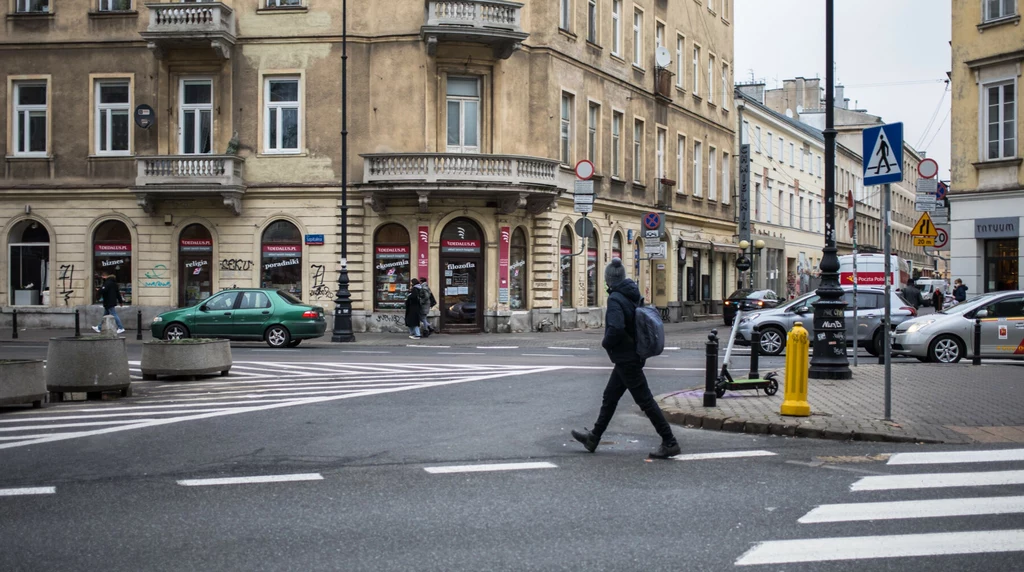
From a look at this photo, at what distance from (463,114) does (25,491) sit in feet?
81.7

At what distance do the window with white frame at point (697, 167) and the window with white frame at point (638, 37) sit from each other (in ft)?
24.8

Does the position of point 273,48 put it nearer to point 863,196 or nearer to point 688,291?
point 688,291

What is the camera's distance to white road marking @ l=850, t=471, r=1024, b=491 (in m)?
7.69

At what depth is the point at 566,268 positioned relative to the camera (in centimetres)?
3416

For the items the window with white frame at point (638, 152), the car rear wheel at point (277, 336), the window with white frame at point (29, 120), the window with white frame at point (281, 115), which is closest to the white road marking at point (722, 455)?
the car rear wheel at point (277, 336)

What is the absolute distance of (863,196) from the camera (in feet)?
307

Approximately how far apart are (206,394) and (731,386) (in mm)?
7218

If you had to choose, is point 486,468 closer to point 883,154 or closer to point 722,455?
point 722,455

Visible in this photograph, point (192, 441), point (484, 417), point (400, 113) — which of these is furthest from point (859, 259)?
point (192, 441)

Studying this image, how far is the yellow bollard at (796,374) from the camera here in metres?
10.8

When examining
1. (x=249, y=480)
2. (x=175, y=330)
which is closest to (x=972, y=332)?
(x=249, y=480)

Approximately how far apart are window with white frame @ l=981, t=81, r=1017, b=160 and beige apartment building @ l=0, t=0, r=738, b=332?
12.9 meters

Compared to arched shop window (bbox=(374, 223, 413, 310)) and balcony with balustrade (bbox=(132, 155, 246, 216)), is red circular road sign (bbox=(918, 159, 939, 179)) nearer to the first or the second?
arched shop window (bbox=(374, 223, 413, 310))

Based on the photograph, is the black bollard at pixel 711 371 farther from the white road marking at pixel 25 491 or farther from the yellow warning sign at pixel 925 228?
the yellow warning sign at pixel 925 228
